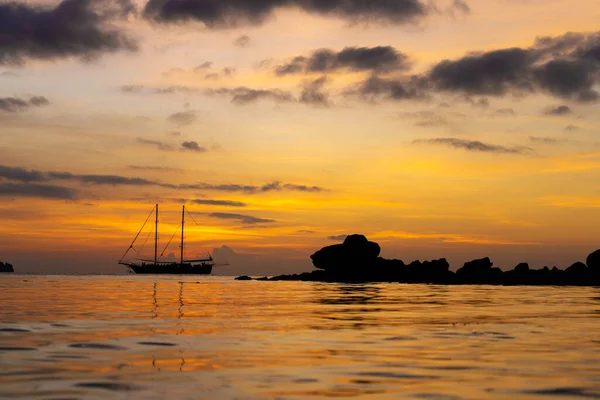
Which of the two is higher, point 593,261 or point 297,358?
point 593,261

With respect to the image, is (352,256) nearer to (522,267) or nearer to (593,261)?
(522,267)

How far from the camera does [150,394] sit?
557 inches

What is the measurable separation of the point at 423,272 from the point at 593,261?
4039cm

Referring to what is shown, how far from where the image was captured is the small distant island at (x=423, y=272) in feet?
446

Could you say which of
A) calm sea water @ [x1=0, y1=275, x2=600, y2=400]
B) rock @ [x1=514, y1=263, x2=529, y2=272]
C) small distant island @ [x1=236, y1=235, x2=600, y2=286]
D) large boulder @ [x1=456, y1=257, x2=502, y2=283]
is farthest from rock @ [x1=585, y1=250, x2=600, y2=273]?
calm sea water @ [x1=0, y1=275, x2=600, y2=400]

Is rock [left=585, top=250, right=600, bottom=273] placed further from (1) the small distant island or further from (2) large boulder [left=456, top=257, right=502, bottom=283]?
(2) large boulder [left=456, top=257, right=502, bottom=283]

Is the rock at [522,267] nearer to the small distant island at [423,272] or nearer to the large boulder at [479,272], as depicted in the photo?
the small distant island at [423,272]

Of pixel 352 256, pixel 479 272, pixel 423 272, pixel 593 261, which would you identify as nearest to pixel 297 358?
pixel 593 261

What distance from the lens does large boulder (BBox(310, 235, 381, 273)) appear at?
190250 mm

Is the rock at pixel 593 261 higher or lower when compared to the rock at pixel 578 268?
higher

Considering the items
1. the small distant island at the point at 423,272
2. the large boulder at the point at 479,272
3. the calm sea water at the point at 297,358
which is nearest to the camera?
the calm sea water at the point at 297,358

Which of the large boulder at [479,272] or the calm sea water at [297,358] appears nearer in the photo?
the calm sea water at [297,358]

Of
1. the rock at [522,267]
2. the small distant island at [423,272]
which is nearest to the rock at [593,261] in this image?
the small distant island at [423,272]

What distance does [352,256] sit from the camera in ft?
632
